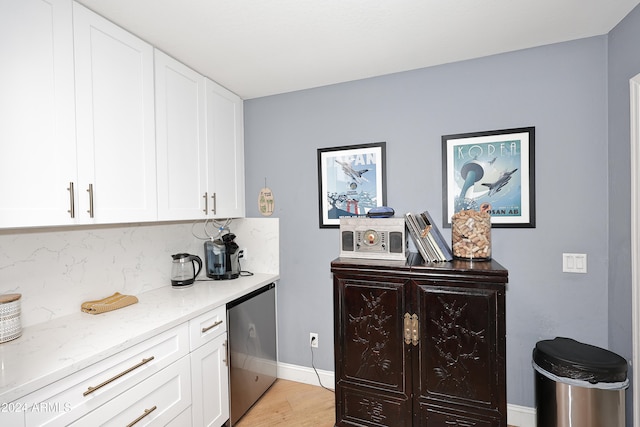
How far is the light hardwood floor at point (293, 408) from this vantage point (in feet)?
6.94

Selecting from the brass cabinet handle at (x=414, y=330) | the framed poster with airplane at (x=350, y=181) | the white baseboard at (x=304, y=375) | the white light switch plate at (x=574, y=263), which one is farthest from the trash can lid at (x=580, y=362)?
the white baseboard at (x=304, y=375)

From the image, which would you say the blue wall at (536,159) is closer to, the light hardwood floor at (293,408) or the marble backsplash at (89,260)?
the light hardwood floor at (293,408)

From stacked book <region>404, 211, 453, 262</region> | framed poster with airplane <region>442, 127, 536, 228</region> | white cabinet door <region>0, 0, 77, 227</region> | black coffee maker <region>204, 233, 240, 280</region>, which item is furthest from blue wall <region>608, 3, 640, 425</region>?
white cabinet door <region>0, 0, 77, 227</region>

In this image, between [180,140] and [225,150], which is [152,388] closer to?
[180,140]

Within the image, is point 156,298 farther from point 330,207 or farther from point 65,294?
point 330,207

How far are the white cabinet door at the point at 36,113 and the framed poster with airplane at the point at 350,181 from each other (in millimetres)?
1593

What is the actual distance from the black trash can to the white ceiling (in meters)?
1.79

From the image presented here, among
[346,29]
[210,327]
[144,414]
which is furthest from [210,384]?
[346,29]

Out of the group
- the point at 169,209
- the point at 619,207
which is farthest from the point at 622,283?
the point at 169,209

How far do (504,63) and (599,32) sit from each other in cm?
48

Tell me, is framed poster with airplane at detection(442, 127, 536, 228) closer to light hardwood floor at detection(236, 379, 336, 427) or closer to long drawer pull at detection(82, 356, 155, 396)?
light hardwood floor at detection(236, 379, 336, 427)

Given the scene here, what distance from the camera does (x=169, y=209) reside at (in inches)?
77.7

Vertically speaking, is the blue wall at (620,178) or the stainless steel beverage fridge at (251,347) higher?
the blue wall at (620,178)

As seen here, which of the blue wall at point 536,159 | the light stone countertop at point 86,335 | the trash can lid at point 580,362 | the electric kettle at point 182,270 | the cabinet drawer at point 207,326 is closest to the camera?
the light stone countertop at point 86,335
